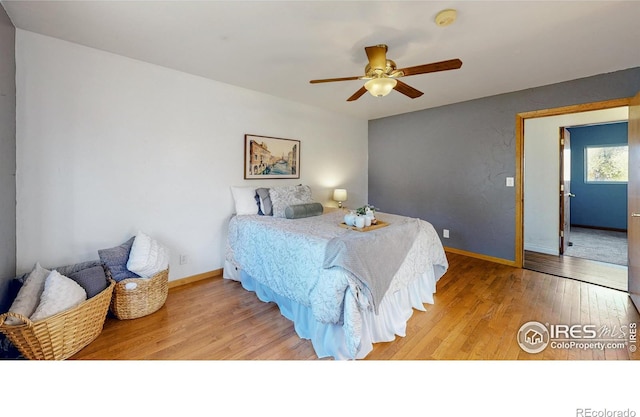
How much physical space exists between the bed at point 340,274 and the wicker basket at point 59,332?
4.06 ft

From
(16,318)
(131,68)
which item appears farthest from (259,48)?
(16,318)

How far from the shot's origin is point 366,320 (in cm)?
177

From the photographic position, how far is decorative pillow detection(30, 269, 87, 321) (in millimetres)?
1653

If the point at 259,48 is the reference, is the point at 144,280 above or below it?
below

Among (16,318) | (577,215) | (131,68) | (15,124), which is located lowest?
(16,318)

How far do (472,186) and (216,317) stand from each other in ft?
12.7

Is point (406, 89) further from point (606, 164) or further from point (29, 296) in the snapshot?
point (606, 164)

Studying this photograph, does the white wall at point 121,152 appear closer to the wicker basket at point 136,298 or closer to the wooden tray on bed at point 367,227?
the wicker basket at point 136,298

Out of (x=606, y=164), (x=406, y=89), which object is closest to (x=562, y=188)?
(x=606, y=164)

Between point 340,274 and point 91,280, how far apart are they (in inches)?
77.2

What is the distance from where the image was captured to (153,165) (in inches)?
106
